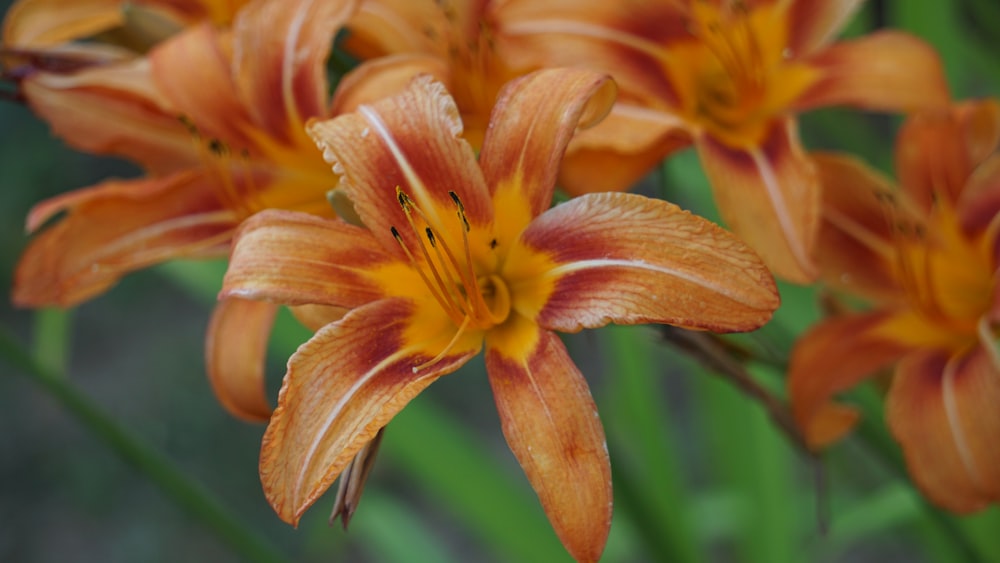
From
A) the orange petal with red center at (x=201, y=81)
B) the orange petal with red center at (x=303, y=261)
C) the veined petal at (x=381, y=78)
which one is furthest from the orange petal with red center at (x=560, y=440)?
the orange petal with red center at (x=201, y=81)

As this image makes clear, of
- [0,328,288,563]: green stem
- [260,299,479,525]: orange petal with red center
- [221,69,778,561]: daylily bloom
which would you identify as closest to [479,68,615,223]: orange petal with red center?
[221,69,778,561]: daylily bloom

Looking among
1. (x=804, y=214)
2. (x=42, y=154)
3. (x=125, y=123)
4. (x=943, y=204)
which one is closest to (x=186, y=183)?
(x=125, y=123)

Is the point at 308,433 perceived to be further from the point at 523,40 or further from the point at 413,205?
the point at 523,40

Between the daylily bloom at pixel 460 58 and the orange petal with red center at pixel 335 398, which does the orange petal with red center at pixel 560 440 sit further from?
the daylily bloom at pixel 460 58

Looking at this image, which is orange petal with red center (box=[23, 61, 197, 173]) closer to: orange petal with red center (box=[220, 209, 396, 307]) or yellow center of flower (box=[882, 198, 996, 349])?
orange petal with red center (box=[220, 209, 396, 307])

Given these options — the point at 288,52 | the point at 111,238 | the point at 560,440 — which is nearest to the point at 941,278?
the point at 560,440

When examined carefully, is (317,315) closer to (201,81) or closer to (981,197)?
(201,81)
